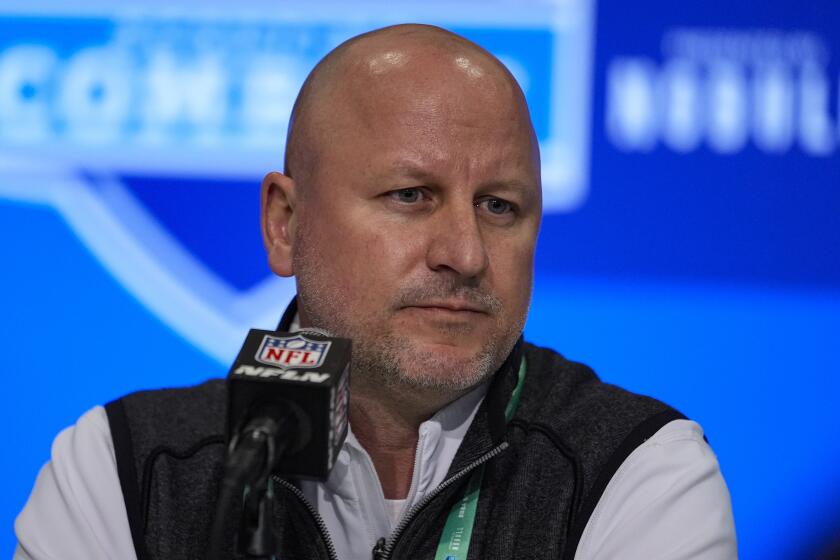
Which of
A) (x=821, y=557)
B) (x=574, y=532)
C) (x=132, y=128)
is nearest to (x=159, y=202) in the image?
(x=132, y=128)

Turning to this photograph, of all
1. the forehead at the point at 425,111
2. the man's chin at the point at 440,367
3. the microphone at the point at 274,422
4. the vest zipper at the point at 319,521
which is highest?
the forehead at the point at 425,111

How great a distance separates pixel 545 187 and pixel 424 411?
1089mm

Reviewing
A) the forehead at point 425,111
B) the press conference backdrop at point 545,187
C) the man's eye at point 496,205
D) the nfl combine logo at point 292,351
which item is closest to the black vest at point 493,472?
the man's eye at point 496,205

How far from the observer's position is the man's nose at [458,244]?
1.44 meters

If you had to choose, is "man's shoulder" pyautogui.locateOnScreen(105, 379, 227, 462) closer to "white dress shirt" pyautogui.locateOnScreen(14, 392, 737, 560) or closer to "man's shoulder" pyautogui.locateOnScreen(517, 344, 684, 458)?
"white dress shirt" pyautogui.locateOnScreen(14, 392, 737, 560)

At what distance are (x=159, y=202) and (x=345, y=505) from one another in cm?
127

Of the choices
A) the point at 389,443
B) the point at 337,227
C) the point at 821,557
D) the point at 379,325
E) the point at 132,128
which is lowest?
Result: the point at 821,557

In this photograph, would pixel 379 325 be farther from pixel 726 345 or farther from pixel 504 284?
pixel 726 345

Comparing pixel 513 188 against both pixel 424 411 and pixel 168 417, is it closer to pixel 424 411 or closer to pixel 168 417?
pixel 424 411

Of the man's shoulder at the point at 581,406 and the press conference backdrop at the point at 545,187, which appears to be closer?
the man's shoulder at the point at 581,406

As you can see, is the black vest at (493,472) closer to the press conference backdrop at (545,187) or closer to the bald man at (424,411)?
the bald man at (424,411)

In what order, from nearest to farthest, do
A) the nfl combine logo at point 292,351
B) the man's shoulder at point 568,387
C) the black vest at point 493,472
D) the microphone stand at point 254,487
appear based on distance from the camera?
the microphone stand at point 254,487 → the nfl combine logo at point 292,351 → the black vest at point 493,472 → the man's shoulder at point 568,387

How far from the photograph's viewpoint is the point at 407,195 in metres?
1.53

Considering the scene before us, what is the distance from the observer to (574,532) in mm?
1479
